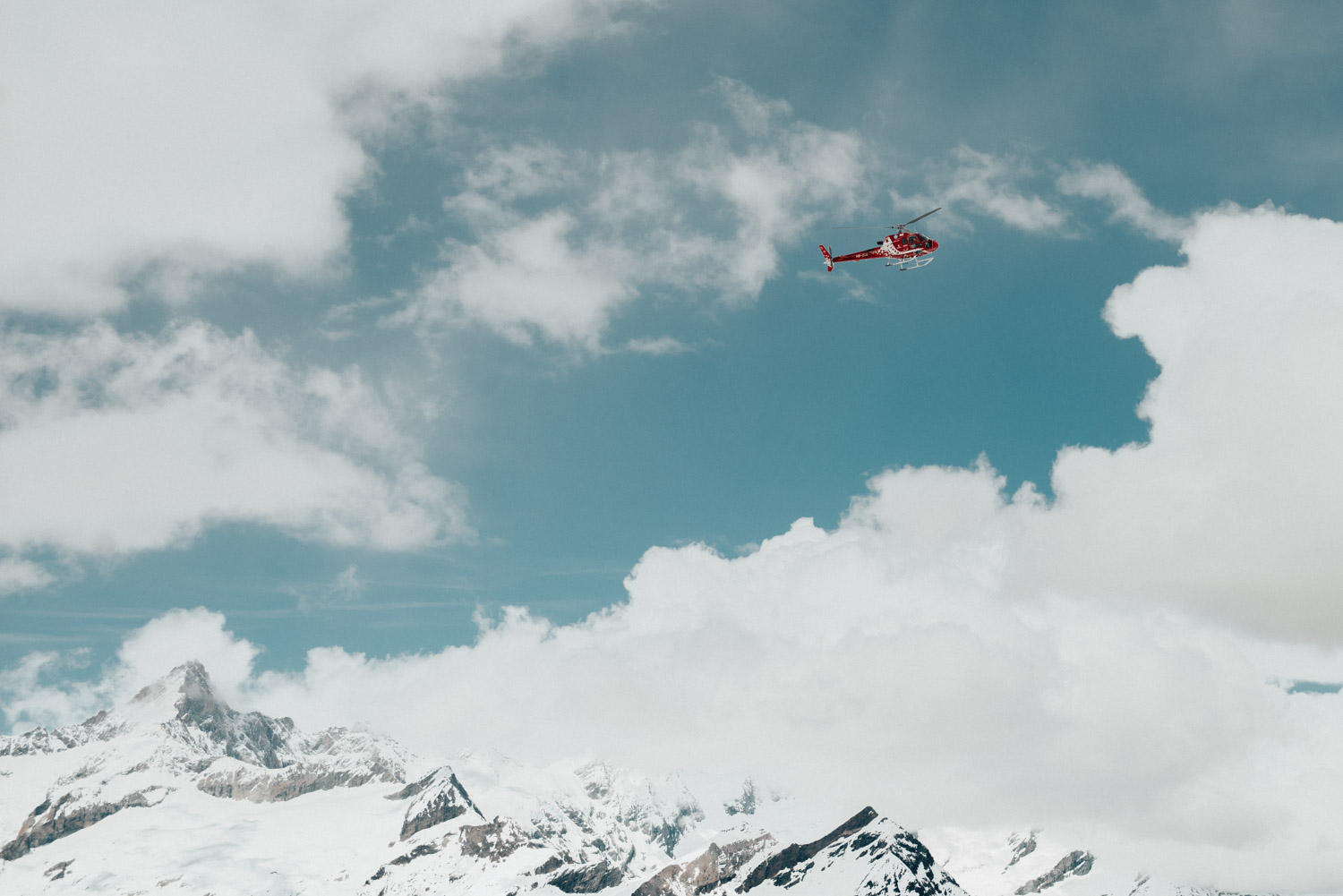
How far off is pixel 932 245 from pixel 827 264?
758 inches

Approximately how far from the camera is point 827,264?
15300 centimetres

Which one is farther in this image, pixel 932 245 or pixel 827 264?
pixel 827 264

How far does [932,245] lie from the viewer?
139875 mm
